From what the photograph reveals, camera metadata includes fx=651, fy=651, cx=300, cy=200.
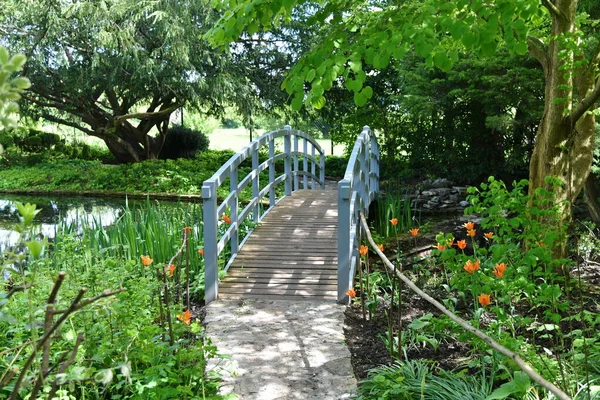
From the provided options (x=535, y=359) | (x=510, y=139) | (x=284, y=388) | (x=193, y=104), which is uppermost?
(x=193, y=104)

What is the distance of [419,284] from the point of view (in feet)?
19.1

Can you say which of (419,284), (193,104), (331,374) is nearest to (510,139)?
(193,104)

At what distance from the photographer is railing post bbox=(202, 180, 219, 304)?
5316 millimetres

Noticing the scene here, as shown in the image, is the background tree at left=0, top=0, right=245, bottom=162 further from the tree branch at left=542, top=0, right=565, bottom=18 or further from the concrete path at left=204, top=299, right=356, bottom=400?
the concrete path at left=204, top=299, right=356, bottom=400

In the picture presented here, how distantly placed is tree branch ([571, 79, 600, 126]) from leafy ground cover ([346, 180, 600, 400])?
80cm

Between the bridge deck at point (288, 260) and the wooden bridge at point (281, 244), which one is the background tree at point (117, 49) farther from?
the bridge deck at point (288, 260)

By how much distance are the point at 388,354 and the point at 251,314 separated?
124 cm

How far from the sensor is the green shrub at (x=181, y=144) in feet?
67.6

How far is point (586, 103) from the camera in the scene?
5.45 metres

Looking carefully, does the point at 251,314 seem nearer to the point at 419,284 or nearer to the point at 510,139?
the point at 419,284

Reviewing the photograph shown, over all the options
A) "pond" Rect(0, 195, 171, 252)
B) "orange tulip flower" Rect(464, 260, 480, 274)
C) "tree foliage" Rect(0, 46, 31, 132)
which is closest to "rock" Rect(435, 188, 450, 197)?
"pond" Rect(0, 195, 171, 252)

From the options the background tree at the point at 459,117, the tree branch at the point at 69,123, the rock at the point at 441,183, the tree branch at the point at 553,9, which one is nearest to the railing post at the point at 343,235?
the tree branch at the point at 553,9

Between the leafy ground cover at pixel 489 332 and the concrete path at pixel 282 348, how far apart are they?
145mm

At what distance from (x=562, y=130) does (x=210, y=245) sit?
3233mm
